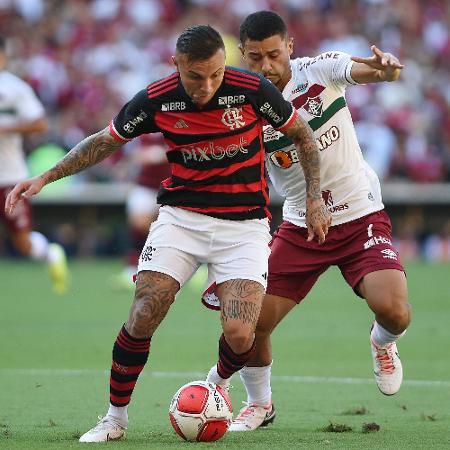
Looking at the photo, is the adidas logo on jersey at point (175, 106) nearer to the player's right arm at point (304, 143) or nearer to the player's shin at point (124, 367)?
the player's right arm at point (304, 143)

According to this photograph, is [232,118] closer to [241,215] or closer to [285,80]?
[241,215]

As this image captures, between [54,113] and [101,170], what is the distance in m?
1.63

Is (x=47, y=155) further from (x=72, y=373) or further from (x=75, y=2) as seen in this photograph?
(x=72, y=373)

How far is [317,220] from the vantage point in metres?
6.84

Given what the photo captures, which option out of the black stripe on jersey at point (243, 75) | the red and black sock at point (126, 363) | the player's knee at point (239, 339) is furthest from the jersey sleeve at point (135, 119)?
the player's knee at point (239, 339)

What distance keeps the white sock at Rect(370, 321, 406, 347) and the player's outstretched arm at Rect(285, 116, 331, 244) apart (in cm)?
105

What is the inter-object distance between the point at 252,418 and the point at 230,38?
15521 mm

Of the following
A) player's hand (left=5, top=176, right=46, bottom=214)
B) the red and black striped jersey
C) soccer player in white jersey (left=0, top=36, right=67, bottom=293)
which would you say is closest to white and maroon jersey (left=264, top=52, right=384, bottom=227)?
the red and black striped jersey

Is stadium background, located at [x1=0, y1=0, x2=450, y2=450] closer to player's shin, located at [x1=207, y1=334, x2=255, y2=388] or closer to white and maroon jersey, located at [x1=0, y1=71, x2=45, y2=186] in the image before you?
player's shin, located at [x1=207, y1=334, x2=255, y2=388]

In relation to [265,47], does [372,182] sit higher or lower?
lower

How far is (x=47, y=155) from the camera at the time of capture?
71.4ft

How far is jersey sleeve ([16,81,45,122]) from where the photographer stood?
14312mm

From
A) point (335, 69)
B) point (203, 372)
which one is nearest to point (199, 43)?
point (335, 69)

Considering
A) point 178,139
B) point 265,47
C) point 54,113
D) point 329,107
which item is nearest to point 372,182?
point 329,107
